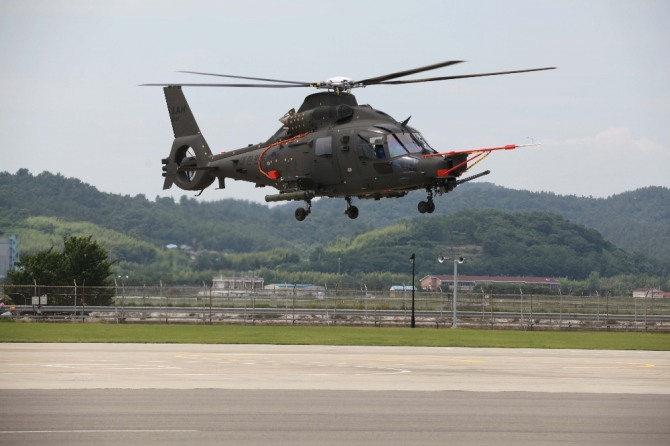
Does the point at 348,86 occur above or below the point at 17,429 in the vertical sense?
above

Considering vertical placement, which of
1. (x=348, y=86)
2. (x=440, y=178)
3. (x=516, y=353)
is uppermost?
(x=348, y=86)

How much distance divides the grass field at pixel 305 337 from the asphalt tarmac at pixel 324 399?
7.99m

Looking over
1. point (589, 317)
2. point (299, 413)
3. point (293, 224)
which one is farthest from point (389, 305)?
point (293, 224)

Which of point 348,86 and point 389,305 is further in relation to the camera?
point 389,305

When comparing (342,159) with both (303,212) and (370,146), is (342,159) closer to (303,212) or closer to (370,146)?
(370,146)

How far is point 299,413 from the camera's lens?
63.9 ft

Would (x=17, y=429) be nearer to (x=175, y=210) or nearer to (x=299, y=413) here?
(x=299, y=413)

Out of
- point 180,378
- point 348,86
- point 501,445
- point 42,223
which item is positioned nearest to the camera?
point 501,445

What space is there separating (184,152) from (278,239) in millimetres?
99574

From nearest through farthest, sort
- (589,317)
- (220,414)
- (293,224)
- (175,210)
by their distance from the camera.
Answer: (220,414) < (589,317) < (175,210) < (293,224)

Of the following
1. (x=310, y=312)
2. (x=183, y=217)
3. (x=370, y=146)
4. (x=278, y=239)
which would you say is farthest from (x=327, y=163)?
(x=278, y=239)

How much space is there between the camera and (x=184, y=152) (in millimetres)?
45312

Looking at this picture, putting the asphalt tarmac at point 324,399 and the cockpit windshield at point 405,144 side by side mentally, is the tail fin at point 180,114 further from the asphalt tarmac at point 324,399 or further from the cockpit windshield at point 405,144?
the asphalt tarmac at point 324,399

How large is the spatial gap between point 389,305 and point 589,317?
13.9m
